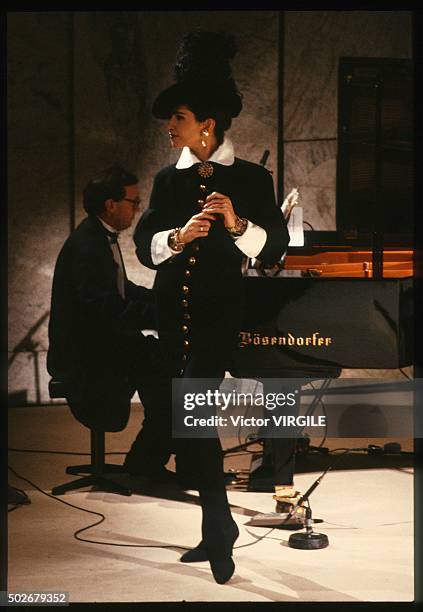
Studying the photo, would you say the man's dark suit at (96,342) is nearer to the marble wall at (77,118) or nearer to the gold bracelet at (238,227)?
the gold bracelet at (238,227)

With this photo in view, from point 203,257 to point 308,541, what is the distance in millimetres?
1028

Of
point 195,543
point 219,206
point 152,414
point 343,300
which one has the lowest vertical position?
point 195,543

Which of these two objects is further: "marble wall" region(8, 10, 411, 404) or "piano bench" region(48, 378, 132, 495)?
"marble wall" region(8, 10, 411, 404)

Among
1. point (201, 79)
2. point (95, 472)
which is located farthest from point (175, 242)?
point (95, 472)

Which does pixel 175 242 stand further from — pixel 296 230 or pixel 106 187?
pixel 296 230

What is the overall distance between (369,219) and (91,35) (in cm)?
288

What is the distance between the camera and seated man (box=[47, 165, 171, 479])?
4.16 meters

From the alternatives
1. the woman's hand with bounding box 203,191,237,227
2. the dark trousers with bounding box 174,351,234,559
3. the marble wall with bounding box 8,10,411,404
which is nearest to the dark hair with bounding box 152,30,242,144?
the woman's hand with bounding box 203,191,237,227

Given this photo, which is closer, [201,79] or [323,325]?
[201,79]

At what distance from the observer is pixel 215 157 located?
10.4 ft

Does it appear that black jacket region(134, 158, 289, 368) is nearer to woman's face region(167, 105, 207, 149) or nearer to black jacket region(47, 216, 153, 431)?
woman's face region(167, 105, 207, 149)

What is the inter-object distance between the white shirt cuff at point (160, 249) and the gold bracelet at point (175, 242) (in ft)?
0.03

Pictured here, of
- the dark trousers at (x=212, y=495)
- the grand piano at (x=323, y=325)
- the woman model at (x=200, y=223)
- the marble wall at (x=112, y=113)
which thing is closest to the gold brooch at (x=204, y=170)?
the woman model at (x=200, y=223)

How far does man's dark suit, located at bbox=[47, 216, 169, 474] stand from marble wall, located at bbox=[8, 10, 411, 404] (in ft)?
7.54
